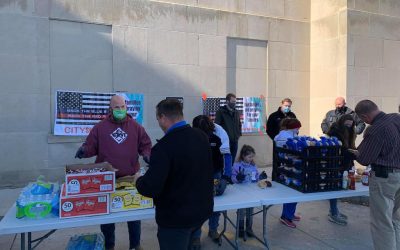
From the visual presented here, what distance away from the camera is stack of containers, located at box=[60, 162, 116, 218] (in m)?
2.80

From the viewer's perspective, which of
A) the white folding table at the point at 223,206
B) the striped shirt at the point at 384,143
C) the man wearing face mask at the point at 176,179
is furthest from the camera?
the striped shirt at the point at 384,143

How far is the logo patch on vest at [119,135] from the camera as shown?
140 inches

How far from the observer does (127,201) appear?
119 inches

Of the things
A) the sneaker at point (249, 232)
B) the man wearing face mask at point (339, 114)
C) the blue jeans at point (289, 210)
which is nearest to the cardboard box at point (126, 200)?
the sneaker at point (249, 232)

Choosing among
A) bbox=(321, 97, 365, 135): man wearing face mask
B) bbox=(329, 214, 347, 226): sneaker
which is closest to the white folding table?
bbox=(329, 214, 347, 226): sneaker

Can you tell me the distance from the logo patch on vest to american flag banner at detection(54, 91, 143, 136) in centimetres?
317

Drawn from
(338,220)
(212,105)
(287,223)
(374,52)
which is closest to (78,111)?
(212,105)

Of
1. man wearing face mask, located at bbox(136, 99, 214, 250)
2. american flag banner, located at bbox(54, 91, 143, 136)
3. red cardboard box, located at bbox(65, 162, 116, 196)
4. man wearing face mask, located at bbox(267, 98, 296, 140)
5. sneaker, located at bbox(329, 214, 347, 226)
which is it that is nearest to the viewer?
man wearing face mask, located at bbox(136, 99, 214, 250)

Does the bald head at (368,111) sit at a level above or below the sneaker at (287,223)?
above

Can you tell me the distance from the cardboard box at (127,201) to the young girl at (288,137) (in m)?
1.80

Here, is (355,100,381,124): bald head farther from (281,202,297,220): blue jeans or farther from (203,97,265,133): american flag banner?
(203,97,265,133): american flag banner

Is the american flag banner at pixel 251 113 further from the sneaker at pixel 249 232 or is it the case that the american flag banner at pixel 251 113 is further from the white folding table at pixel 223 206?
the white folding table at pixel 223 206

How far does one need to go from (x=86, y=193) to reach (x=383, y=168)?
8.77ft

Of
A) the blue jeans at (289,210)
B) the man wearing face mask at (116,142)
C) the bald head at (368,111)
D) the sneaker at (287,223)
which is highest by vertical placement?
the bald head at (368,111)
